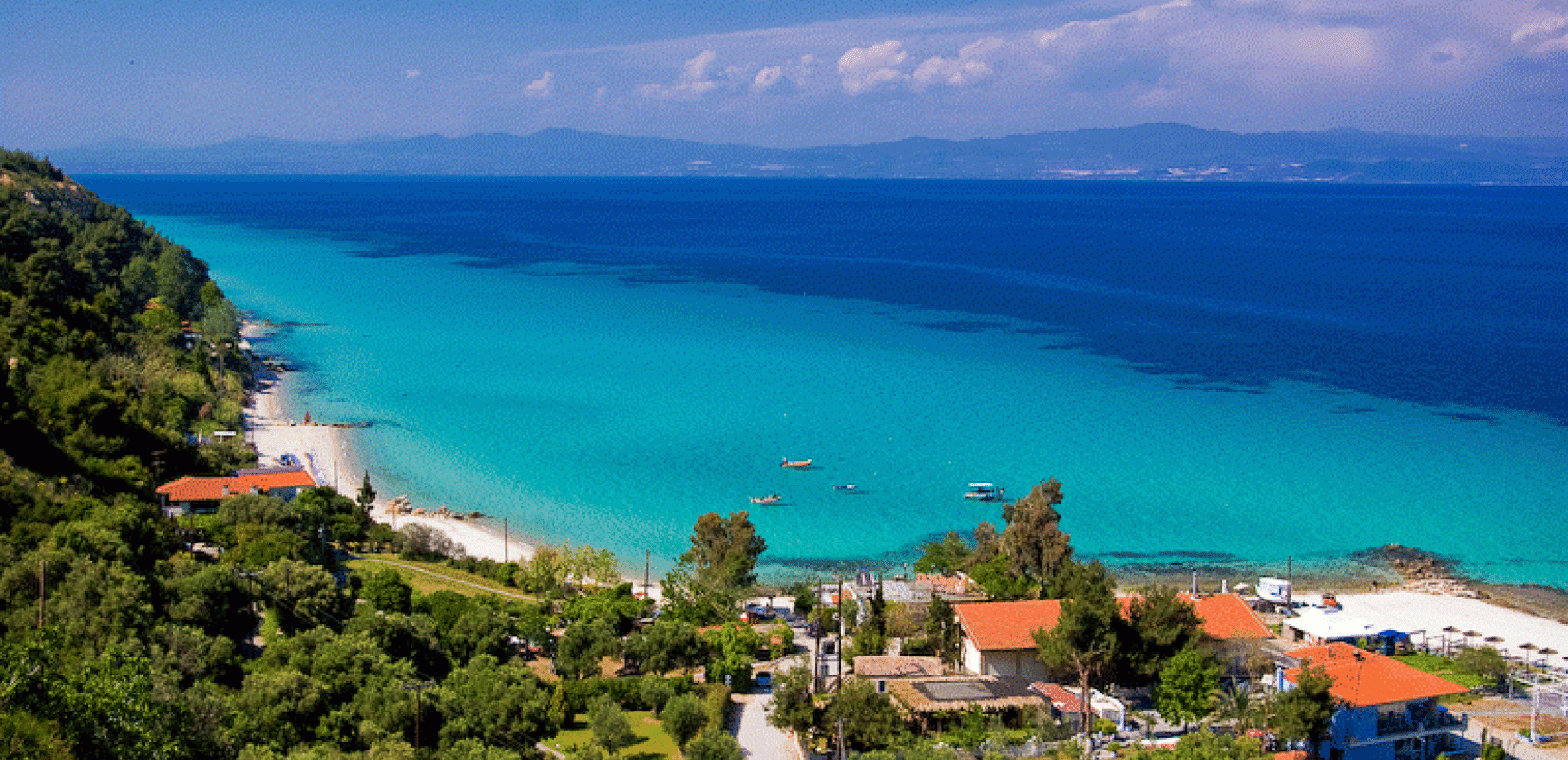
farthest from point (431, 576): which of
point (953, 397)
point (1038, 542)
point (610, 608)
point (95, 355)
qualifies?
point (953, 397)

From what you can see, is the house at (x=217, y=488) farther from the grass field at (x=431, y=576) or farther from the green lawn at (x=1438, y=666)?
the green lawn at (x=1438, y=666)

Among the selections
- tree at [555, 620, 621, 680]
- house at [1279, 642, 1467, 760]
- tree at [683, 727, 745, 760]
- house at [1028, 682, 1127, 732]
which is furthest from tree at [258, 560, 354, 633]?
house at [1279, 642, 1467, 760]

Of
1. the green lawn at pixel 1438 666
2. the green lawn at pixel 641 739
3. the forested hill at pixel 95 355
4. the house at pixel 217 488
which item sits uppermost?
the forested hill at pixel 95 355

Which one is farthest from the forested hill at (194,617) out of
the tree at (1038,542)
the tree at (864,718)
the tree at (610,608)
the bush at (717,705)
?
the tree at (1038,542)

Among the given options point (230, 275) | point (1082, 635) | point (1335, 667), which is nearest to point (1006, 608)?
point (1082, 635)

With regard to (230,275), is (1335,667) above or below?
below

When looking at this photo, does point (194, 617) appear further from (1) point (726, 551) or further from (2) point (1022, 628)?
(2) point (1022, 628)

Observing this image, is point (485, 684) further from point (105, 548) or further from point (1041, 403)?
point (1041, 403)
